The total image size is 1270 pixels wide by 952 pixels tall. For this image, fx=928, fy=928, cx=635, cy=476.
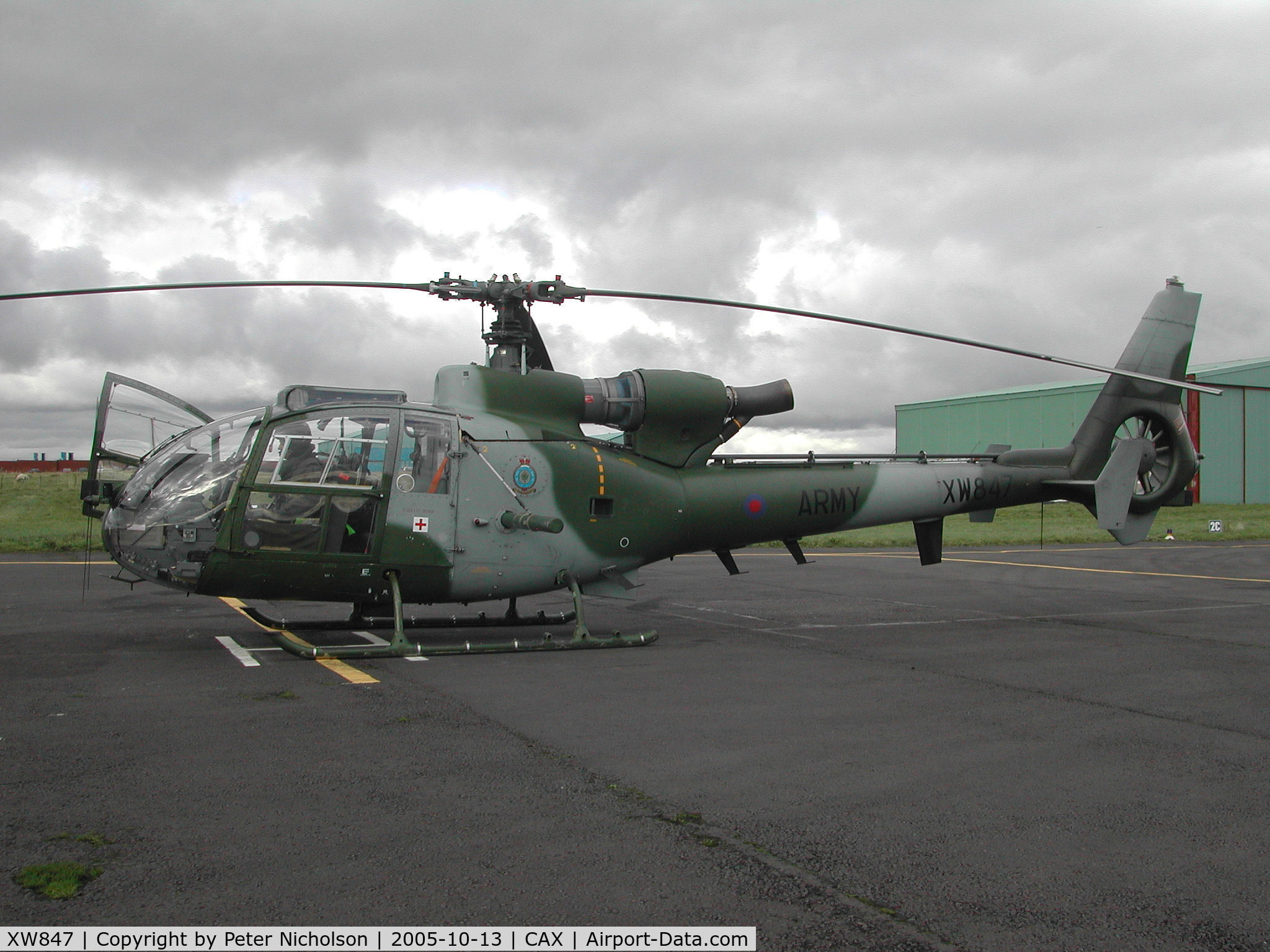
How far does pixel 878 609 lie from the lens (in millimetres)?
14195

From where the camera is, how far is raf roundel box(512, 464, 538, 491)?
10.3 meters

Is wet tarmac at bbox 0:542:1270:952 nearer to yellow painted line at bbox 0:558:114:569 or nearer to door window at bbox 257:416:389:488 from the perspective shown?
door window at bbox 257:416:389:488

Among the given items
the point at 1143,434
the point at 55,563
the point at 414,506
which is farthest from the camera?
the point at 55,563

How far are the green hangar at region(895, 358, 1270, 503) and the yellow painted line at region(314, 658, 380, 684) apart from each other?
129 feet

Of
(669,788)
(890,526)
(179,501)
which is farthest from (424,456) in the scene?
(890,526)

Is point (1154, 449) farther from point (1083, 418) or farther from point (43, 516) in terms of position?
point (43, 516)

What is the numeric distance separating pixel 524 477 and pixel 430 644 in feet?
7.07

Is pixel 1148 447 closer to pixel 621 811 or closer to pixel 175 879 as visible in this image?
pixel 621 811

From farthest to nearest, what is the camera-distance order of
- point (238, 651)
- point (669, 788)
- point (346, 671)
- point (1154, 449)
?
1. point (1154, 449)
2. point (238, 651)
3. point (346, 671)
4. point (669, 788)

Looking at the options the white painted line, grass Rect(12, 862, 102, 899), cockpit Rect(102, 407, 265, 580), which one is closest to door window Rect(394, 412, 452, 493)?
cockpit Rect(102, 407, 265, 580)

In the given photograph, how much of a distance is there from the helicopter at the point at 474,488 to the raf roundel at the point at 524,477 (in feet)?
0.07

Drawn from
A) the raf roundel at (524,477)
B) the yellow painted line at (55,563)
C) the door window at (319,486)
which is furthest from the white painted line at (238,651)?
the yellow painted line at (55,563)

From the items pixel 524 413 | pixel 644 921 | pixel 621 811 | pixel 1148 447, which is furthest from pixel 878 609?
pixel 644 921

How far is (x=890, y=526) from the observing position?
3388 centimetres
